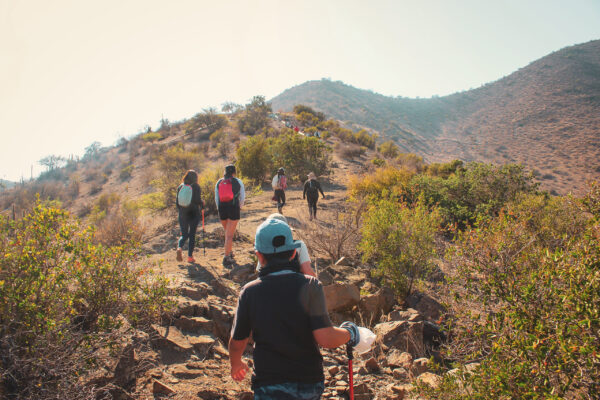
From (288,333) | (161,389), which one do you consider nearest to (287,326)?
(288,333)

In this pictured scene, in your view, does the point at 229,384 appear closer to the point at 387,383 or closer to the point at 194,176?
the point at 387,383

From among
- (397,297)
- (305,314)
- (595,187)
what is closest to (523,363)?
(305,314)

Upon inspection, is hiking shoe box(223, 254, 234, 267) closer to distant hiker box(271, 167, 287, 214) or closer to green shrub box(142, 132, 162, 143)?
distant hiker box(271, 167, 287, 214)

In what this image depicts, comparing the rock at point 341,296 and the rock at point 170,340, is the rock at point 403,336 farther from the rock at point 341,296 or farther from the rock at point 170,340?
the rock at point 170,340

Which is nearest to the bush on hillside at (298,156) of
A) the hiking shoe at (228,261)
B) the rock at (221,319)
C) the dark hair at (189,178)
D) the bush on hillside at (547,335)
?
the dark hair at (189,178)

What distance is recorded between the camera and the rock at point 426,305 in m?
5.53

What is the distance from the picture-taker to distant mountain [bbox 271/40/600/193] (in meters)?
36.4

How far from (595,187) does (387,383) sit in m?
3.09

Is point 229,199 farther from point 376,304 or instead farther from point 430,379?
point 430,379

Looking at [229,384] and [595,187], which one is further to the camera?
[595,187]

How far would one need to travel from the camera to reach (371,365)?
3.89m

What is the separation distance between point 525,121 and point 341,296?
57.3m

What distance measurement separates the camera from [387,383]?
3.64m

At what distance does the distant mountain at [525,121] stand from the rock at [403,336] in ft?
97.9
